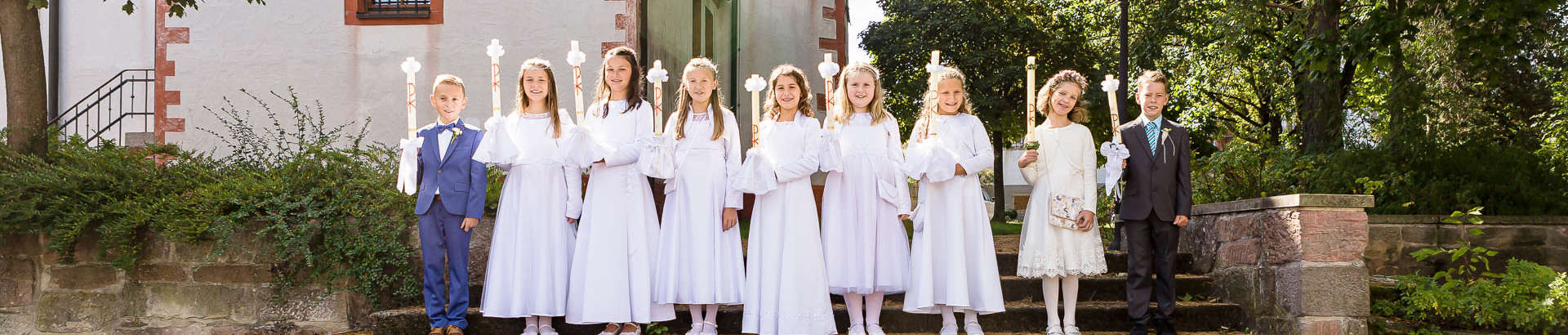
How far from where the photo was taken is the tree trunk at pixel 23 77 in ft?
23.3

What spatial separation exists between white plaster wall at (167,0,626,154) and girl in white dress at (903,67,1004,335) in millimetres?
4847

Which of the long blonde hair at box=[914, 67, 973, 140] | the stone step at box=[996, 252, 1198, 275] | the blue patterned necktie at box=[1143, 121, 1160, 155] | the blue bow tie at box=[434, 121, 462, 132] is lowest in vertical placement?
the stone step at box=[996, 252, 1198, 275]

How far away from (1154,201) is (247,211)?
5.01 m

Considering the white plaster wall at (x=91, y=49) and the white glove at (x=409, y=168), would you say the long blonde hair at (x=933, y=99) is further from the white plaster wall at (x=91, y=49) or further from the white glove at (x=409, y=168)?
the white plaster wall at (x=91, y=49)

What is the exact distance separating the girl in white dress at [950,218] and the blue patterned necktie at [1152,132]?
870 millimetres

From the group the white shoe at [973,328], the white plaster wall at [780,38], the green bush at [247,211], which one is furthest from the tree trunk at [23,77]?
the white plaster wall at [780,38]

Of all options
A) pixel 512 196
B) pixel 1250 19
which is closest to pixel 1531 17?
pixel 1250 19

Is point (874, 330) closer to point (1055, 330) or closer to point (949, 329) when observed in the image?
point (949, 329)

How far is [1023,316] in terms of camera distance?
630cm

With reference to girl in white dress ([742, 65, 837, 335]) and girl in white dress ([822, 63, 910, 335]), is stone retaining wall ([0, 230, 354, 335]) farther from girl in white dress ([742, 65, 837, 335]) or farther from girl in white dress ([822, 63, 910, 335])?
girl in white dress ([822, 63, 910, 335])

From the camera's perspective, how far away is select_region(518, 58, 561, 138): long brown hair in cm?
562

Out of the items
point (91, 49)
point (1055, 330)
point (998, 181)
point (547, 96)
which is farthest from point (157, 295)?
point (998, 181)

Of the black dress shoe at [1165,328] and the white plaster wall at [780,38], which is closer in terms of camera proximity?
the black dress shoe at [1165,328]

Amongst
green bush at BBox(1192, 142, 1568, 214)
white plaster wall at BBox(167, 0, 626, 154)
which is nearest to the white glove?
white plaster wall at BBox(167, 0, 626, 154)
